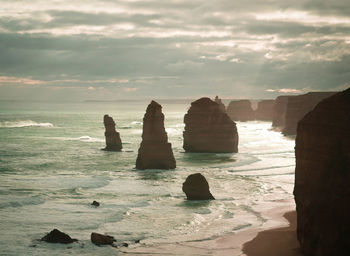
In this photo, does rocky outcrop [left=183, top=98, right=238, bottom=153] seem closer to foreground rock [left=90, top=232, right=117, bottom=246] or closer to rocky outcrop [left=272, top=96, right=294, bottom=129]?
foreground rock [left=90, top=232, right=117, bottom=246]

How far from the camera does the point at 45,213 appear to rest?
40.9 meters

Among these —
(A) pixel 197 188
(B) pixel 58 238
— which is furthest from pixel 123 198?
(B) pixel 58 238

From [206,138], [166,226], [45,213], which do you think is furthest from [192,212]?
[206,138]

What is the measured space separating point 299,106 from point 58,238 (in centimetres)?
10797

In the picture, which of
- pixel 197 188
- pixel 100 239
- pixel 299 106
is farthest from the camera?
pixel 299 106

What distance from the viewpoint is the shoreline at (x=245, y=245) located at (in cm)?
3043

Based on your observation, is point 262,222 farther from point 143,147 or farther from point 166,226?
point 143,147

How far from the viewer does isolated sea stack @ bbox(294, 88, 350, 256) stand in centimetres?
2400

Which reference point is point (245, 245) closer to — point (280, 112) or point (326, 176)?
point (326, 176)

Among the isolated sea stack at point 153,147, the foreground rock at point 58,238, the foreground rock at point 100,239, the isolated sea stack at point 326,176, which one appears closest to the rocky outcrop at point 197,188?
the foreground rock at point 100,239

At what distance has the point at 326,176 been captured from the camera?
82.1 ft

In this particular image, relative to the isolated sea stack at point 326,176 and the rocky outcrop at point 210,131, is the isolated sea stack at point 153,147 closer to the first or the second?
the rocky outcrop at point 210,131

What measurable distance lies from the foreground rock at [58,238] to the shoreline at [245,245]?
12.5ft

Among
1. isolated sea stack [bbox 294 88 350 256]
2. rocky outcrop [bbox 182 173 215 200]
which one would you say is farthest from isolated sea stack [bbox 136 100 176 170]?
isolated sea stack [bbox 294 88 350 256]
